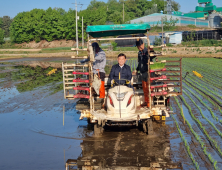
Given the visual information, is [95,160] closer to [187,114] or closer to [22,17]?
[187,114]

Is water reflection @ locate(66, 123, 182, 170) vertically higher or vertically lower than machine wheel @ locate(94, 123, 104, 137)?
lower

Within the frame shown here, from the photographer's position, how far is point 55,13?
74562 mm

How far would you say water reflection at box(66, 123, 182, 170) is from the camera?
643 cm

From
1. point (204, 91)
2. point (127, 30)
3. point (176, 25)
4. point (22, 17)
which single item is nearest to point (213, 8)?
point (176, 25)

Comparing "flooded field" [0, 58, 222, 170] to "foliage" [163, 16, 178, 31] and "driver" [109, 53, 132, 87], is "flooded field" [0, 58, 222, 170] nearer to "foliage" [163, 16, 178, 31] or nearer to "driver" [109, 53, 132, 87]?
"driver" [109, 53, 132, 87]

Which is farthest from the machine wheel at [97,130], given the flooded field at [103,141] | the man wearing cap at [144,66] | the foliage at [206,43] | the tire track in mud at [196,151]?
the foliage at [206,43]

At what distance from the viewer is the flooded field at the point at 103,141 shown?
A: 261 inches

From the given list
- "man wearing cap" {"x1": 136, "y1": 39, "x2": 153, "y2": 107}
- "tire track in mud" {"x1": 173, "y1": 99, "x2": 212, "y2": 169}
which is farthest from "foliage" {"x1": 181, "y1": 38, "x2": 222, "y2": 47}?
"tire track in mud" {"x1": 173, "y1": 99, "x2": 212, "y2": 169}

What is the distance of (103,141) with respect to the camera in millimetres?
8078

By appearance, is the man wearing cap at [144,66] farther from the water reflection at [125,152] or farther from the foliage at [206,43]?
the foliage at [206,43]

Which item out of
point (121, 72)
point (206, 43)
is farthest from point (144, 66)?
point (206, 43)

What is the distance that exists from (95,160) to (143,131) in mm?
2554

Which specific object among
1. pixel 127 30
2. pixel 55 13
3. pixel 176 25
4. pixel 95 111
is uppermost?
pixel 55 13

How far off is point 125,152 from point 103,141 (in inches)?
42.1
